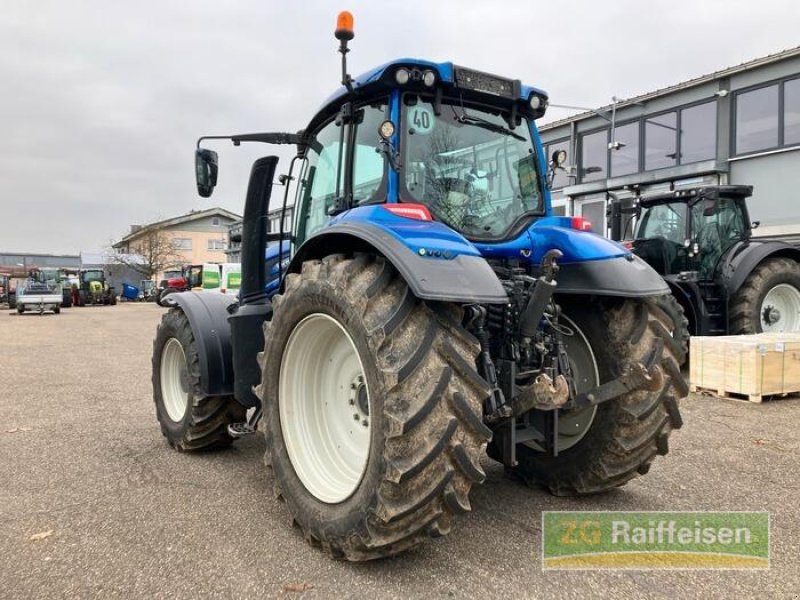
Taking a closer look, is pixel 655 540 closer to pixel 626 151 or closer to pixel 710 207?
pixel 710 207

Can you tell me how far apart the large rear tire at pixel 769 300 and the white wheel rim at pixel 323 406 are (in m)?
6.98

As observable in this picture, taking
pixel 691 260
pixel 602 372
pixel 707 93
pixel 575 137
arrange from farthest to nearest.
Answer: pixel 575 137
pixel 707 93
pixel 691 260
pixel 602 372

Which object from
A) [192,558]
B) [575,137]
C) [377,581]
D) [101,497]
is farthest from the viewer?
[575,137]

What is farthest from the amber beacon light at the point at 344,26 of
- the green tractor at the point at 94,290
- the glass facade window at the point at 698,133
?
the green tractor at the point at 94,290

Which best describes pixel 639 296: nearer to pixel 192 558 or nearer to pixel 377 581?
pixel 377 581

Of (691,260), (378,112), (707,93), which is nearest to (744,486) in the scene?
(378,112)

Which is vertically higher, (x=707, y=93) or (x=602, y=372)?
(x=707, y=93)

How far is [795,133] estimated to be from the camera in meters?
14.1

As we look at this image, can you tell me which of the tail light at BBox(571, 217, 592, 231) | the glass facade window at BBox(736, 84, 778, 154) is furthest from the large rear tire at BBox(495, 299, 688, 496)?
the glass facade window at BBox(736, 84, 778, 154)

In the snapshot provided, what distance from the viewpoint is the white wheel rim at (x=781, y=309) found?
848 cm

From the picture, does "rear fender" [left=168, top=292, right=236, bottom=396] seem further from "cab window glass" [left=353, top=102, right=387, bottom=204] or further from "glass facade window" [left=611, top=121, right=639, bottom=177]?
"glass facade window" [left=611, top=121, right=639, bottom=177]

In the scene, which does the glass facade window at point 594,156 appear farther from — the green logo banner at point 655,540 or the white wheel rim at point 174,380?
the green logo banner at point 655,540

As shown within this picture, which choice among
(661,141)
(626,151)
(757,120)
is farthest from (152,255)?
(757,120)

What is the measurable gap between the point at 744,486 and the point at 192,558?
133 inches
